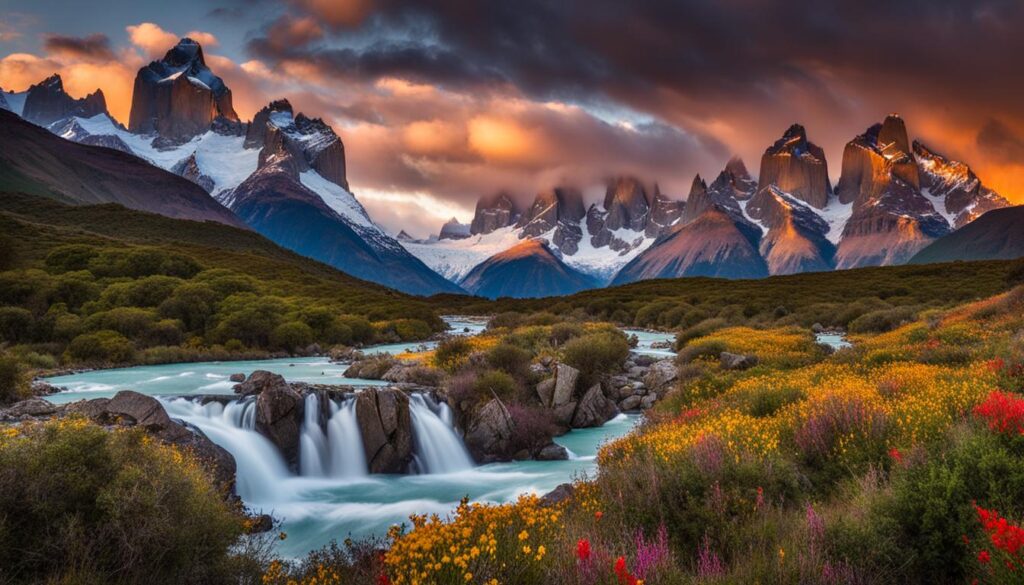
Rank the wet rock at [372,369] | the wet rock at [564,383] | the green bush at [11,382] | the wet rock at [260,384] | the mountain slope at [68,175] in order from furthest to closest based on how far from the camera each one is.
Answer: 1. the mountain slope at [68,175]
2. the wet rock at [372,369]
3. the wet rock at [564,383]
4. the wet rock at [260,384]
5. the green bush at [11,382]

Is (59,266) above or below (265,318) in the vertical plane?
above

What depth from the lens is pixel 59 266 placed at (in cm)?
4891

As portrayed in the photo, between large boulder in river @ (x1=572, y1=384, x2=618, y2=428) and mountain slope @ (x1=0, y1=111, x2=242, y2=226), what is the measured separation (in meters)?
136

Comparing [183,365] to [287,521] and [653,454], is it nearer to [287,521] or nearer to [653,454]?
[287,521]

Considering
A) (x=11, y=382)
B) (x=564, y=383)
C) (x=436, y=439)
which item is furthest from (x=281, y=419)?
(x=564, y=383)

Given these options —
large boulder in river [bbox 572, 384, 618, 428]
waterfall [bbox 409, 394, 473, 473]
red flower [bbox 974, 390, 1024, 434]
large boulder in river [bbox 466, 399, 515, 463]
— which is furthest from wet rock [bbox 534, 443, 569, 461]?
red flower [bbox 974, 390, 1024, 434]

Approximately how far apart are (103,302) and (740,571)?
46.3 metres

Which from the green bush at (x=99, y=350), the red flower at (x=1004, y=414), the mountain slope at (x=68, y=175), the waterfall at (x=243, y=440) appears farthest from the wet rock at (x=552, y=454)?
the mountain slope at (x=68, y=175)

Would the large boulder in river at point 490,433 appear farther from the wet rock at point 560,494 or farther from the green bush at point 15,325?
the green bush at point 15,325

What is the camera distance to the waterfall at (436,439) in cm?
1756

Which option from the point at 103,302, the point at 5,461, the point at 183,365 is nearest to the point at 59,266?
the point at 103,302

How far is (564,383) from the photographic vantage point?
22.8 metres

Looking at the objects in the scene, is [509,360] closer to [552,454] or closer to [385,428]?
[552,454]

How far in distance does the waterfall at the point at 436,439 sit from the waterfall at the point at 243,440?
3985mm
